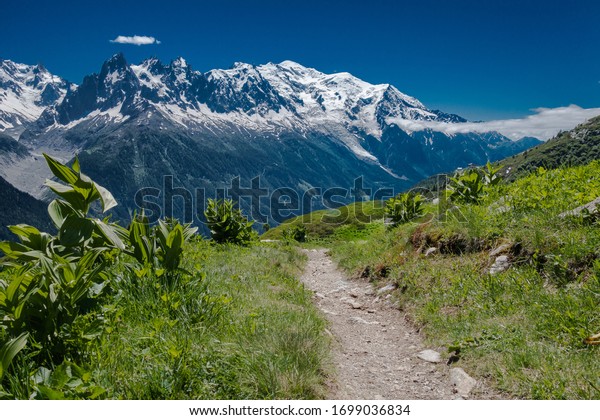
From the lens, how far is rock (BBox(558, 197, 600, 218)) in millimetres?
6542

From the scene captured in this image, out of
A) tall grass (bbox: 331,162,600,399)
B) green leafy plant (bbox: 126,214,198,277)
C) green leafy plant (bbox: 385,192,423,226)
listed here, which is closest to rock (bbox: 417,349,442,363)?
tall grass (bbox: 331,162,600,399)

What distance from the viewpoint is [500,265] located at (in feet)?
23.9

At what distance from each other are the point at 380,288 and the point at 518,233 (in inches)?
148

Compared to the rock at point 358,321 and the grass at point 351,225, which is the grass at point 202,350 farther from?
the grass at point 351,225

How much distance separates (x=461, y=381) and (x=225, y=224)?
14833 mm

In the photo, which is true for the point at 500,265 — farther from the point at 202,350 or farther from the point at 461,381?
the point at 202,350

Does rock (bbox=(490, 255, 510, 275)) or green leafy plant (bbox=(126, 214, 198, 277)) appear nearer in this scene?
green leafy plant (bbox=(126, 214, 198, 277))

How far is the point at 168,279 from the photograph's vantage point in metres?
5.80

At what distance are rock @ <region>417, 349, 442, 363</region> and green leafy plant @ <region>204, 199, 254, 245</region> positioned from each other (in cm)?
1298

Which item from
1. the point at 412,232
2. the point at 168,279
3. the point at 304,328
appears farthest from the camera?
the point at 412,232

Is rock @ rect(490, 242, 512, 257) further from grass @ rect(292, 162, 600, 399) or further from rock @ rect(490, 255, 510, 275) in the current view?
rock @ rect(490, 255, 510, 275)

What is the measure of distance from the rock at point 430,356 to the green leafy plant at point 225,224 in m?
13.0
